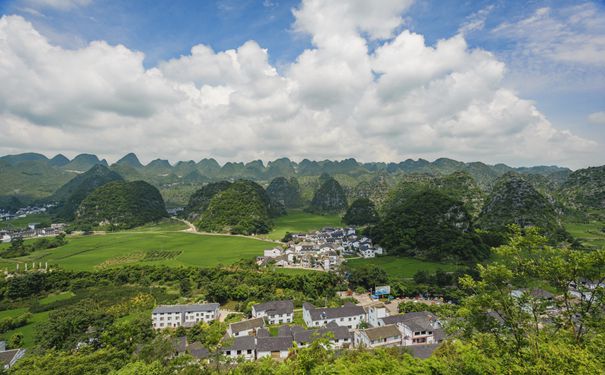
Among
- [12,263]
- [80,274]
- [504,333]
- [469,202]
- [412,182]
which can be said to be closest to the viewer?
[504,333]

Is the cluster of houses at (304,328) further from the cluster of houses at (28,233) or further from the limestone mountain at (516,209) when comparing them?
the cluster of houses at (28,233)

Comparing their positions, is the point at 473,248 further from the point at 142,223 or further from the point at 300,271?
the point at 142,223

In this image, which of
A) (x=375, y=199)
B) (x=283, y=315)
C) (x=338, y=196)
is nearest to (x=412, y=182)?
(x=375, y=199)

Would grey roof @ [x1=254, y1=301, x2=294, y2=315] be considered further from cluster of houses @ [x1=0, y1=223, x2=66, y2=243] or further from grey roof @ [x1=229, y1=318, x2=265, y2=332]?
cluster of houses @ [x1=0, y1=223, x2=66, y2=243]

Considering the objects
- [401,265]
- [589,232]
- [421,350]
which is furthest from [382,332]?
[589,232]

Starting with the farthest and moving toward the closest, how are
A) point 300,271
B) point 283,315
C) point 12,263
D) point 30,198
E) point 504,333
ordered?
point 30,198, point 12,263, point 300,271, point 283,315, point 504,333

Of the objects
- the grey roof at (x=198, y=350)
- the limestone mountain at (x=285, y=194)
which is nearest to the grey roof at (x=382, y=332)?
the grey roof at (x=198, y=350)

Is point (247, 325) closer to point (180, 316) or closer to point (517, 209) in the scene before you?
point (180, 316)
